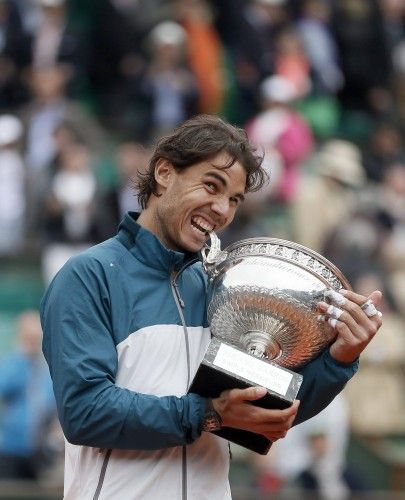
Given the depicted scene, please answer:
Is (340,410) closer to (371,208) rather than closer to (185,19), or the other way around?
(371,208)

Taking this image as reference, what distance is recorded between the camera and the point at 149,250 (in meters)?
3.34

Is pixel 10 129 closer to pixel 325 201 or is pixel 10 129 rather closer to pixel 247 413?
pixel 325 201

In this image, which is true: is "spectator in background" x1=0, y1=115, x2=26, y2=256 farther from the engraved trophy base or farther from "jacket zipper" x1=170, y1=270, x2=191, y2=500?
the engraved trophy base

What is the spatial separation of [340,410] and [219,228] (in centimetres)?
544

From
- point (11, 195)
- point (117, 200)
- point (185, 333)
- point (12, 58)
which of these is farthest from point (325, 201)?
point (185, 333)

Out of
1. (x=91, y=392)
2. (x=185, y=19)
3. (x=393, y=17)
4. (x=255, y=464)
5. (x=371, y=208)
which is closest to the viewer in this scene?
(x=91, y=392)

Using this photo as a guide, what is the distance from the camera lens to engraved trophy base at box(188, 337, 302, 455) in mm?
3053

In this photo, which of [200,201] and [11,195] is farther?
[11,195]

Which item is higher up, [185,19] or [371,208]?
[185,19]

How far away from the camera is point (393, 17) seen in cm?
1305

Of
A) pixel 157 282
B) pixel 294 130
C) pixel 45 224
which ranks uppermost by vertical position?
pixel 157 282

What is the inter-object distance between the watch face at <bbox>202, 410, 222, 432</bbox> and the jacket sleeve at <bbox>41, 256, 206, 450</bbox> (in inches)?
0.6

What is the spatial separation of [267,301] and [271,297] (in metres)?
0.02

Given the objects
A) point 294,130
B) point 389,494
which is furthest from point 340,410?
point 294,130
